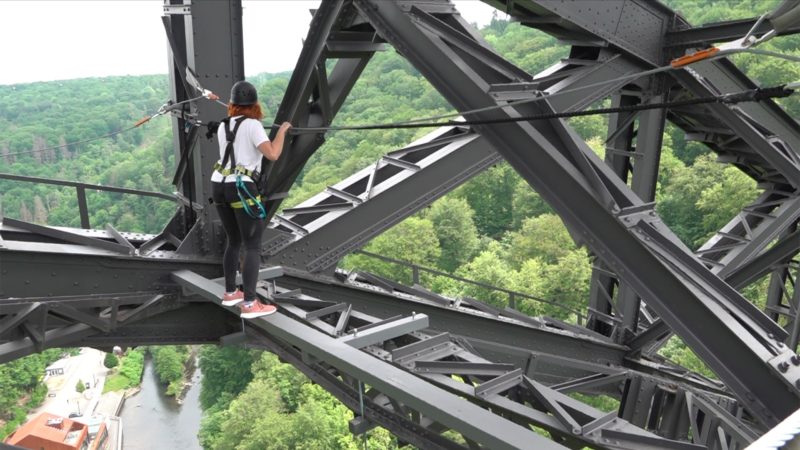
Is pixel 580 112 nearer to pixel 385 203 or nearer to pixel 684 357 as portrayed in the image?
pixel 385 203

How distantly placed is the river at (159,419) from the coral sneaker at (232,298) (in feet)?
180

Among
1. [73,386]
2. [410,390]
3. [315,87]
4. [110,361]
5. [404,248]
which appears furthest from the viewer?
[110,361]

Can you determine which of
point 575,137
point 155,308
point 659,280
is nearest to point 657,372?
point 659,280

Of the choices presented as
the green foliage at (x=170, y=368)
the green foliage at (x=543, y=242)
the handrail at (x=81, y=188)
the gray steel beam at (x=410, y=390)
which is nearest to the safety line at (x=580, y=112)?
the handrail at (x=81, y=188)

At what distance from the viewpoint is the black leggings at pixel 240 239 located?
5.72 m

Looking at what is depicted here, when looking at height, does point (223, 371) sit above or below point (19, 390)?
above

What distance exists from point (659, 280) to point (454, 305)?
390cm

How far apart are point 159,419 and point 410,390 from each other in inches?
2541

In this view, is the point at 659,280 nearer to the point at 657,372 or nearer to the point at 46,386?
the point at 657,372

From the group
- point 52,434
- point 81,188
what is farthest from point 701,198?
point 52,434

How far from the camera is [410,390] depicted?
4840mm

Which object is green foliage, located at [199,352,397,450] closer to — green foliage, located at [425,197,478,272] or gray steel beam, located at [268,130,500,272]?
green foliage, located at [425,197,478,272]

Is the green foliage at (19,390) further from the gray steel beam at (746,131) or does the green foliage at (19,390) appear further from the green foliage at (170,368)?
the gray steel beam at (746,131)

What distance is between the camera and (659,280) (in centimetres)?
497
